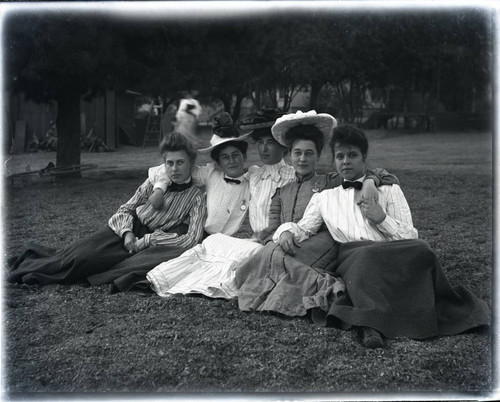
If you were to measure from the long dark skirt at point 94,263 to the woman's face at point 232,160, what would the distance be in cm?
76

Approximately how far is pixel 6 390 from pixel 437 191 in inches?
329

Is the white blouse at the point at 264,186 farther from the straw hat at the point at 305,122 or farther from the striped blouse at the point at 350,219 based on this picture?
the striped blouse at the point at 350,219

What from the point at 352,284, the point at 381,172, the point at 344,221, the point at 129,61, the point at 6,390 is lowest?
the point at 6,390

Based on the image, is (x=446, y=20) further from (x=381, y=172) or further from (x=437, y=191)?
(x=381, y=172)

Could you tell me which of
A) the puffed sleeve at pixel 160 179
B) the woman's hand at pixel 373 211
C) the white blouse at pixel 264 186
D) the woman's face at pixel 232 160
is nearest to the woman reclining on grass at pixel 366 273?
the woman's hand at pixel 373 211

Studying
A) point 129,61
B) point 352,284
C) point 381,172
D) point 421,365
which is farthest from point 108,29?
point 421,365

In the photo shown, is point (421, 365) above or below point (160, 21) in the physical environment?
below

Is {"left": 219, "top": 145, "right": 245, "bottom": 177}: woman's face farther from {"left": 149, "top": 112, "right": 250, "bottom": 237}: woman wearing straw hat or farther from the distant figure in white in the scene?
the distant figure in white

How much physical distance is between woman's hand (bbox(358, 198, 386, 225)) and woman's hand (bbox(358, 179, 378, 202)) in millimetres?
28

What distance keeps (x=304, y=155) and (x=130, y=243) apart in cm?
155

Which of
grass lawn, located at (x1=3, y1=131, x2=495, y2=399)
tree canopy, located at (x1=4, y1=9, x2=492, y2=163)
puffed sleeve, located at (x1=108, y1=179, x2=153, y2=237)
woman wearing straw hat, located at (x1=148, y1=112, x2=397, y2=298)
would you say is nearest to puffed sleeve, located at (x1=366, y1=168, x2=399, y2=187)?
woman wearing straw hat, located at (x1=148, y1=112, x2=397, y2=298)

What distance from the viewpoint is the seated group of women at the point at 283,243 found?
11.8ft

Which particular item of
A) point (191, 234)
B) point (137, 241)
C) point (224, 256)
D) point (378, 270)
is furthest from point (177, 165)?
point (378, 270)

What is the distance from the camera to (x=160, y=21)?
30.8 feet
